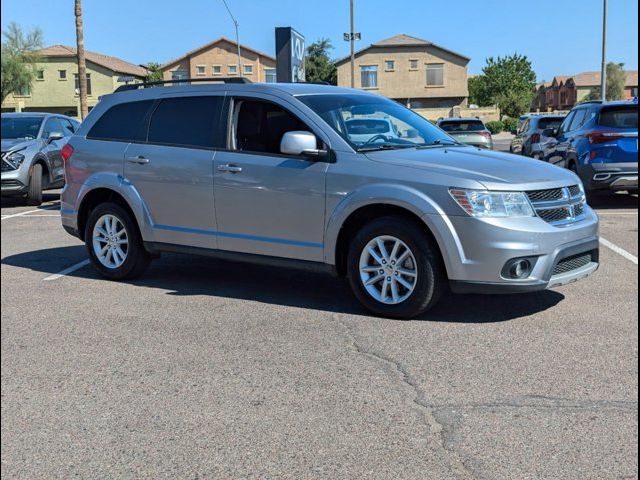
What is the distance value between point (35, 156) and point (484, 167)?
9387 mm

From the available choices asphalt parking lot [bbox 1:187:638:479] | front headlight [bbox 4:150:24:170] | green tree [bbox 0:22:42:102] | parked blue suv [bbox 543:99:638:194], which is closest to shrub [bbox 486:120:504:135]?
parked blue suv [bbox 543:99:638:194]

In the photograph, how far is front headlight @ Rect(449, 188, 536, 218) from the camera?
16.7 feet

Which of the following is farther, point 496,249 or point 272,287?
point 272,287

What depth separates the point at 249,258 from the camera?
6.12m

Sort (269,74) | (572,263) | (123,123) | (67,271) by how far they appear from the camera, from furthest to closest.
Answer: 1. (269,74)
2. (67,271)
3. (123,123)
4. (572,263)

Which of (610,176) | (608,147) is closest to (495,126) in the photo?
(608,147)

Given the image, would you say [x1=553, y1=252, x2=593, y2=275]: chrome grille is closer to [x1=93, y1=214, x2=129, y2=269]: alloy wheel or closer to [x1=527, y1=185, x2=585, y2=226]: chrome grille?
[x1=527, y1=185, x2=585, y2=226]: chrome grille

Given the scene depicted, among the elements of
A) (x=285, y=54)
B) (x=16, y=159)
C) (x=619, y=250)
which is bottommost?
(x=619, y=250)

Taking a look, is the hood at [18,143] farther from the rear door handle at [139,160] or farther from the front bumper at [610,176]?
the front bumper at [610,176]

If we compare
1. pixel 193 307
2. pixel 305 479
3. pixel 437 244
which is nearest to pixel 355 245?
pixel 437 244

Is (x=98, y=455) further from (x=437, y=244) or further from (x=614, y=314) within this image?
(x=614, y=314)

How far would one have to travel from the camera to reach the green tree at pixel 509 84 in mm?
71750

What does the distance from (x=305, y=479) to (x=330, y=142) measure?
3.23m

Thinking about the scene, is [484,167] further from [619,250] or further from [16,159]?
[16,159]
